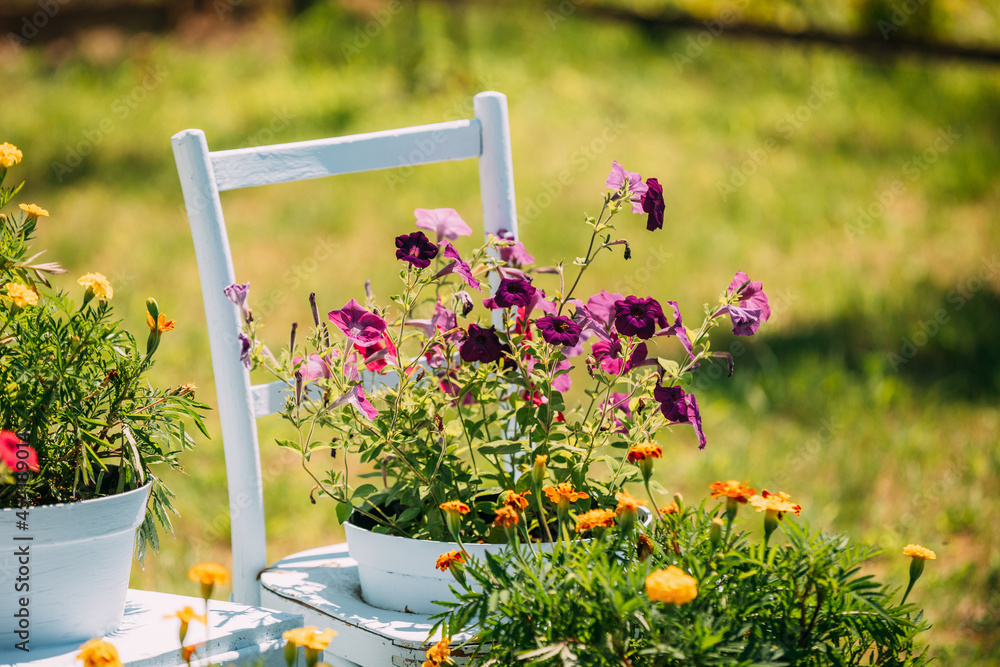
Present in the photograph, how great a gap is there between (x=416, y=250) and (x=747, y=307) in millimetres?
439

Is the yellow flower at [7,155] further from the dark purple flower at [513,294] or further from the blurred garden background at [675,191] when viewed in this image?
the blurred garden background at [675,191]

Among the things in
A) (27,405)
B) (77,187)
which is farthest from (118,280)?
(27,405)

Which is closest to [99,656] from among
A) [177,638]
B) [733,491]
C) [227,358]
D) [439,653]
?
[177,638]

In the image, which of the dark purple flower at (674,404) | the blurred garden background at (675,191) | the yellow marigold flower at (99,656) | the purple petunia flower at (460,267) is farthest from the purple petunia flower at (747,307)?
the blurred garden background at (675,191)

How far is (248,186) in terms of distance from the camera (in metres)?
1.42

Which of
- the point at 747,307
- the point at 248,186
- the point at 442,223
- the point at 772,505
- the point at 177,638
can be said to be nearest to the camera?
the point at 772,505

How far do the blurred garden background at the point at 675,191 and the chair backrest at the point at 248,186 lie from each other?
1.21m

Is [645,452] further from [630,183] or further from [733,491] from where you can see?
[630,183]

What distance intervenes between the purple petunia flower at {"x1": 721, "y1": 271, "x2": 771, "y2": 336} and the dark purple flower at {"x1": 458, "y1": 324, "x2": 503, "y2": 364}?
298 mm

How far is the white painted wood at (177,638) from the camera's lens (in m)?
1.00

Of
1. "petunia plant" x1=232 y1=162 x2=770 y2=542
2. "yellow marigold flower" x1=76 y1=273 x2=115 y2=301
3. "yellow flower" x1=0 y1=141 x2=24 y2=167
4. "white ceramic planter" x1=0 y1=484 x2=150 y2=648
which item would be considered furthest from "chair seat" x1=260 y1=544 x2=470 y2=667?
"yellow flower" x1=0 y1=141 x2=24 y2=167

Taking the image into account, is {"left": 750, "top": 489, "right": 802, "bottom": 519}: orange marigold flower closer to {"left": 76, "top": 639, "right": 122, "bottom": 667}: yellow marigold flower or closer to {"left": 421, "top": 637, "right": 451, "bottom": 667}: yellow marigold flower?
{"left": 421, "top": 637, "right": 451, "bottom": 667}: yellow marigold flower

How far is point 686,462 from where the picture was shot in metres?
3.10

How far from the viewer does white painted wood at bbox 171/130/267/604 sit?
1.28m
